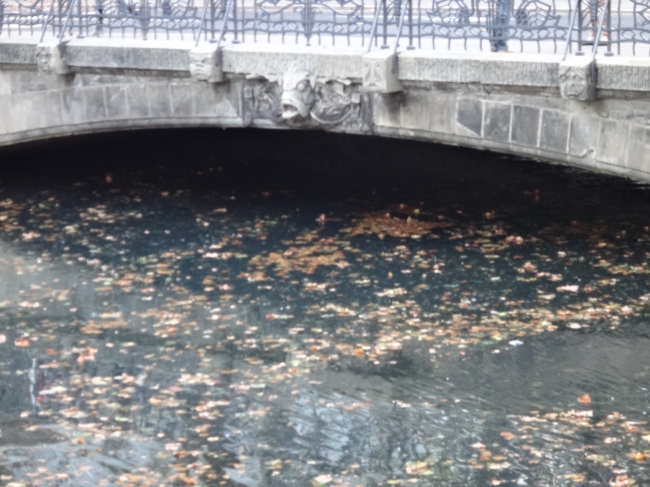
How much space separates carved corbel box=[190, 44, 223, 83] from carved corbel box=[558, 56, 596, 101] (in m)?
3.67

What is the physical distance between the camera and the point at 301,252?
1104 centimetres

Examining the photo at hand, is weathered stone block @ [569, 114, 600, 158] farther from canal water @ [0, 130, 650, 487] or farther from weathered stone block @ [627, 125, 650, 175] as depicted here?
canal water @ [0, 130, 650, 487]

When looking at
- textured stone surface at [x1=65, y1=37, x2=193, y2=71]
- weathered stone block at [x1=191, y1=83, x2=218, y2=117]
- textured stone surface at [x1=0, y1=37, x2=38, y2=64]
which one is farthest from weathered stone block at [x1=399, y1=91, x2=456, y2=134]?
textured stone surface at [x1=0, y1=37, x2=38, y2=64]

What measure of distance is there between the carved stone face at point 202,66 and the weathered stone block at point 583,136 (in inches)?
148

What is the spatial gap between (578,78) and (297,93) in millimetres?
2950

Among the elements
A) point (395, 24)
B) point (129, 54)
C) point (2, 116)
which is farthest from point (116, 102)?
point (395, 24)

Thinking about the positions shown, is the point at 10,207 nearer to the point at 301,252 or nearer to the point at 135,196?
the point at 135,196

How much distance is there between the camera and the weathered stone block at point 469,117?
370 inches

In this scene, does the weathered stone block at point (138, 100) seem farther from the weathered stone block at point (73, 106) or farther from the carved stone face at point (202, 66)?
the carved stone face at point (202, 66)

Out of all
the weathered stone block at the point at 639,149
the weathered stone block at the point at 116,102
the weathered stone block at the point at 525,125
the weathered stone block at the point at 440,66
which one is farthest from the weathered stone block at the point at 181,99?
the weathered stone block at the point at 639,149

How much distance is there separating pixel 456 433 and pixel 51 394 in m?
3.15

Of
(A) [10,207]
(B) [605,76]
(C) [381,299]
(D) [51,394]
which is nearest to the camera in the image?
(D) [51,394]

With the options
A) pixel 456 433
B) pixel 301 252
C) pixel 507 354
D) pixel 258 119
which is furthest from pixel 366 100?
pixel 456 433

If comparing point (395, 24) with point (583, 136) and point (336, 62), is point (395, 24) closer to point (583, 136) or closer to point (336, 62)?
point (336, 62)
